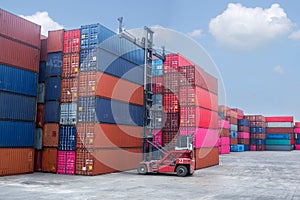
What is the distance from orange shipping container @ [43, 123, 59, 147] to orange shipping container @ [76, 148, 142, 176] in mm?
2462

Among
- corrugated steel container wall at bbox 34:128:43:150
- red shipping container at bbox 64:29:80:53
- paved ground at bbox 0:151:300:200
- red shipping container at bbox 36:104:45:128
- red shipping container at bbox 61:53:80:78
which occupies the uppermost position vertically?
red shipping container at bbox 64:29:80:53

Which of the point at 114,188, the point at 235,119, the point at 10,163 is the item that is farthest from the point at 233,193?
the point at 235,119

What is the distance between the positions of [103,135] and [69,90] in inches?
179

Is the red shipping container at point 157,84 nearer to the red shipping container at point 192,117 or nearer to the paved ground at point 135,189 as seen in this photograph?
the red shipping container at point 192,117

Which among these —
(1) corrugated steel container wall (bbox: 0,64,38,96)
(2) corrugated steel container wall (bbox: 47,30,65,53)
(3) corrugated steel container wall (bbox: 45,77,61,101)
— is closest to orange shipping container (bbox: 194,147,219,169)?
(3) corrugated steel container wall (bbox: 45,77,61,101)

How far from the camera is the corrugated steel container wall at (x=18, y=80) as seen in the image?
70.7 ft

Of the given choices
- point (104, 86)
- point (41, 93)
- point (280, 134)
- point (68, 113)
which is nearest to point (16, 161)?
point (68, 113)

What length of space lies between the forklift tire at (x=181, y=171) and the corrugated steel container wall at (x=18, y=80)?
12.8 metres

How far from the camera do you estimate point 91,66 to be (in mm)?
23344

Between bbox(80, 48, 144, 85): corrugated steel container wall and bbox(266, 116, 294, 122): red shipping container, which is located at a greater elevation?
bbox(80, 48, 144, 85): corrugated steel container wall

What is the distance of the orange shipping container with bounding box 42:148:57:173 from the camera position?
23.7 m

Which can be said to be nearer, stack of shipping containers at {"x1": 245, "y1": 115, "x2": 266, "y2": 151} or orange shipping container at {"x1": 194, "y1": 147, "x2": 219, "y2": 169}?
orange shipping container at {"x1": 194, "y1": 147, "x2": 219, "y2": 169}

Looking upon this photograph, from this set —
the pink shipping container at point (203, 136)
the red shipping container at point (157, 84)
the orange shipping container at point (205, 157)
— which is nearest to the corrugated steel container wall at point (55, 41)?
the red shipping container at point (157, 84)

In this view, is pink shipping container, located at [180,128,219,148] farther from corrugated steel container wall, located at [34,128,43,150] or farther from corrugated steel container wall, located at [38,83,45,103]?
corrugated steel container wall, located at [38,83,45,103]
